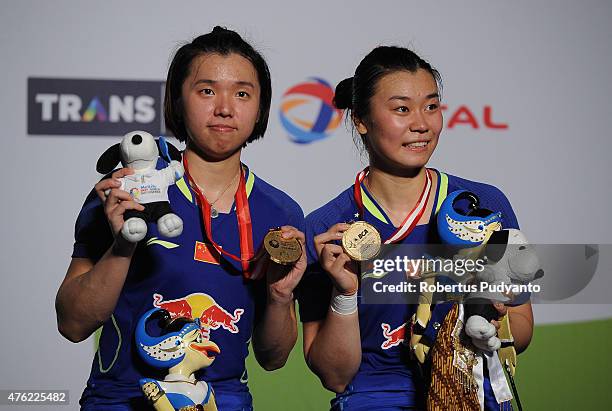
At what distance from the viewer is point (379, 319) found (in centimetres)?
216

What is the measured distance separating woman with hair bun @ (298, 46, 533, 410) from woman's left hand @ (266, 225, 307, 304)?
11cm

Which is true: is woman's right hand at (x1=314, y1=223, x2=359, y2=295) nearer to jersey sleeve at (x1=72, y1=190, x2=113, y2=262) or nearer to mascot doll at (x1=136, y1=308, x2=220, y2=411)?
mascot doll at (x1=136, y1=308, x2=220, y2=411)

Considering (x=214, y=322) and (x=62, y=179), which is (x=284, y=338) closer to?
(x=214, y=322)

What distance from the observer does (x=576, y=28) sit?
3328mm

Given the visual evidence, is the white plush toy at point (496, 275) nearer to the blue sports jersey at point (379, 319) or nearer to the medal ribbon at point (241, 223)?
the blue sports jersey at point (379, 319)

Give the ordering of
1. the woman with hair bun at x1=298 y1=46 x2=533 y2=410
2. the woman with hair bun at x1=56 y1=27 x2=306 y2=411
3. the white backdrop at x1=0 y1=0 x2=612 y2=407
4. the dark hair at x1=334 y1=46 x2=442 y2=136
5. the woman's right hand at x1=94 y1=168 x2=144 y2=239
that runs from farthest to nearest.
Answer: the white backdrop at x1=0 y1=0 x2=612 y2=407
the dark hair at x1=334 y1=46 x2=442 y2=136
the woman with hair bun at x1=298 y1=46 x2=533 y2=410
the woman with hair bun at x1=56 y1=27 x2=306 y2=411
the woman's right hand at x1=94 y1=168 x2=144 y2=239

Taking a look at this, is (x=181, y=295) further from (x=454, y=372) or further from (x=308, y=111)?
(x=308, y=111)

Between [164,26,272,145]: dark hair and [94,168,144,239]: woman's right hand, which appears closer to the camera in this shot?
[94,168,144,239]: woman's right hand

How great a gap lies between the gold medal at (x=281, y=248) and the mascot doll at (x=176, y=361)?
0.22 metres

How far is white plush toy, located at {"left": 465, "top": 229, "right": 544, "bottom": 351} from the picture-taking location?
189cm

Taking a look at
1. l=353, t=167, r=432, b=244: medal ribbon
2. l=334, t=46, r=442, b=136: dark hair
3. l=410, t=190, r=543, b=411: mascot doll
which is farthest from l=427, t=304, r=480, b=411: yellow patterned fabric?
l=334, t=46, r=442, b=136: dark hair

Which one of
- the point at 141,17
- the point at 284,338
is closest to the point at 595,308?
the point at 284,338

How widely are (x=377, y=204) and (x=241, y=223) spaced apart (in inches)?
13.8

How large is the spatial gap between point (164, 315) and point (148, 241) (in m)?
0.20
